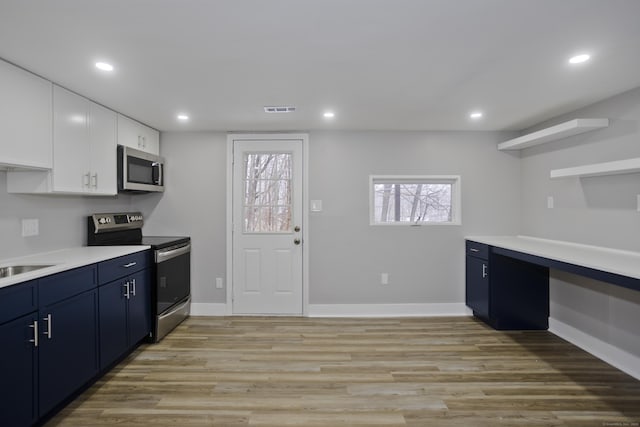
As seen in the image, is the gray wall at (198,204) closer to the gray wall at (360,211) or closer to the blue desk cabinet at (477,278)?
the gray wall at (360,211)

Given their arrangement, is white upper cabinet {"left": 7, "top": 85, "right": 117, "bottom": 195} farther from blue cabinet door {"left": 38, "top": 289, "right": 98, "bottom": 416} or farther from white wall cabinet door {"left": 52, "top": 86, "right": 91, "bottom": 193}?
blue cabinet door {"left": 38, "top": 289, "right": 98, "bottom": 416}

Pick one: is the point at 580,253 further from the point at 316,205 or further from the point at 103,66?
the point at 103,66

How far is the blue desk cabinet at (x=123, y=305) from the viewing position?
2.49 meters

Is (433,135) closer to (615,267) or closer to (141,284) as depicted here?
(615,267)

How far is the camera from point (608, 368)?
8.73 feet

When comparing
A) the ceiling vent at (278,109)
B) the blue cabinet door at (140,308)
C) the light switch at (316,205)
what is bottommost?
the blue cabinet door at (140,308)

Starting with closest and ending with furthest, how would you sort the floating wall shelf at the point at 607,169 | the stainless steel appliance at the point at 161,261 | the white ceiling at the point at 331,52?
the white ceiling at the point at 331,52, the floating wall shelf at the point at 607,169, the stainless steel appliance at the point at 161,261

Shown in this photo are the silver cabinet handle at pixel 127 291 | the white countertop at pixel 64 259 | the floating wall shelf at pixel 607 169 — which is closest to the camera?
the white countertop at pixel 64 259

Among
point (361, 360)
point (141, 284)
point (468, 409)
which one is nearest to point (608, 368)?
point (468, 409)

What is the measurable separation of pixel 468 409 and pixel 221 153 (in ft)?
11.3

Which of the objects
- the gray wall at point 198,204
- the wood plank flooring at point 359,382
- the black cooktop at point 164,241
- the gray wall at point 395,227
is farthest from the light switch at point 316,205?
the black cooktop at point 164,241

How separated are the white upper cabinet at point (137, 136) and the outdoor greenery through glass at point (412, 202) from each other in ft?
8.66

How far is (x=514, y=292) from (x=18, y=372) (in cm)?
398

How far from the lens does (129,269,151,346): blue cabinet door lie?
112 inches
